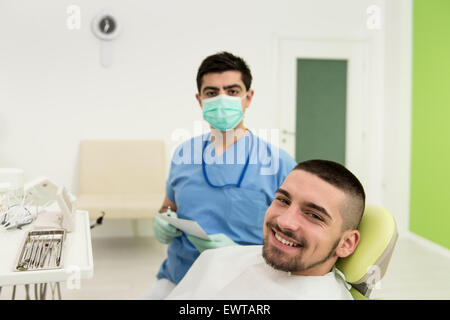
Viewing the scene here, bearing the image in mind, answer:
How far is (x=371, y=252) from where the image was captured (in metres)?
0.73

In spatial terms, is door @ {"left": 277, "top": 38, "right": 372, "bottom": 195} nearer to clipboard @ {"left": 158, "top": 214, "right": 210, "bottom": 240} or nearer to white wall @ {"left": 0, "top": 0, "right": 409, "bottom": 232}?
white wall @ {"left": 0, "top": 0, "right": 409, "bottom": 232}

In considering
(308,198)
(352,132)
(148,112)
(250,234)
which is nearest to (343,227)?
(308,198)

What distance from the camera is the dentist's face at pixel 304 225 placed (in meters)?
0.74

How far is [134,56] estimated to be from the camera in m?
2.93

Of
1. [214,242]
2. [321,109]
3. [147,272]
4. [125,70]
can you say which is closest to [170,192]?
[214,242]

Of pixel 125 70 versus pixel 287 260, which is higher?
pixel 125 70

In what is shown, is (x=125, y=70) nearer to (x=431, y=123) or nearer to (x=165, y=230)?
(x=165, y=230)

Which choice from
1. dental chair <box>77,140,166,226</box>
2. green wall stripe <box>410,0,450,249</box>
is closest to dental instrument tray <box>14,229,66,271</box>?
dental chair <box>77,140,166,226</box>

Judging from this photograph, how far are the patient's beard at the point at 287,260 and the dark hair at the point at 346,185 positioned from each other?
5 centimetres

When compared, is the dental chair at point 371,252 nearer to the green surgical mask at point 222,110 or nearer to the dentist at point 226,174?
the dentist at point 226,174

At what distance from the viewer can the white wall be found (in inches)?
113

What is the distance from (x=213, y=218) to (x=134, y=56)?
212 centimetres

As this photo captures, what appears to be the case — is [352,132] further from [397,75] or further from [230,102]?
[230,102]

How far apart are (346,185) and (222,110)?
0.47 meters
